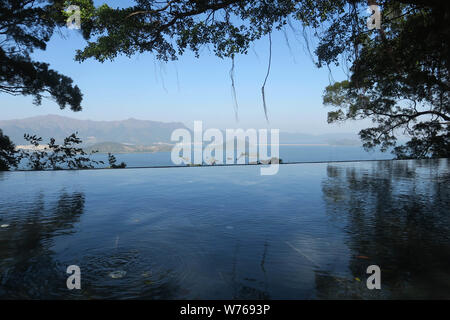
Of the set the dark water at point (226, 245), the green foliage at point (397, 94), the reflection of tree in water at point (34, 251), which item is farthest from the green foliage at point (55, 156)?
the green foliage at point (397, 94)

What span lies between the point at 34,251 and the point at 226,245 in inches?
70.9

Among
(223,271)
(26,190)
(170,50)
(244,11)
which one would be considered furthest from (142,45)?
(223,271)

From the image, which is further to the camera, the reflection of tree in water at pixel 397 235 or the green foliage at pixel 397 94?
the green foliage at pixel 397 94

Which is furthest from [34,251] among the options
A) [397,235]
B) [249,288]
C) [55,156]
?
[55,156]

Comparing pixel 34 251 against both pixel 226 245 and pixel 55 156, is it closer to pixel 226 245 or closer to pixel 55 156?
pixel 226 245

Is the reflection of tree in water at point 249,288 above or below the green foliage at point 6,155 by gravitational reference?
below

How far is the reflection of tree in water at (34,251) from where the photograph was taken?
193cm

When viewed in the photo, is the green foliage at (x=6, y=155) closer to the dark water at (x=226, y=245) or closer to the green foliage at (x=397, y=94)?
the dark water at (x=226, y=245)

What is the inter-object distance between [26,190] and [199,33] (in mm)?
5268

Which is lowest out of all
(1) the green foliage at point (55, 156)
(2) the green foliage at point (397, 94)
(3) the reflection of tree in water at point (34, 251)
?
(3) the reflection of tree in water at point (34, 251)

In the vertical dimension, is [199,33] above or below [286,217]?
above

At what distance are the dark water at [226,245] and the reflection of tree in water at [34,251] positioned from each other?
0.01m

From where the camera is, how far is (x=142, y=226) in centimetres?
344
